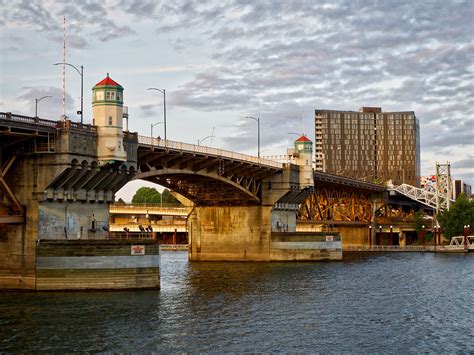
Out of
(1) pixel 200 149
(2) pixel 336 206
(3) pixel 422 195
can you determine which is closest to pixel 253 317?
(1) pixel 200 149

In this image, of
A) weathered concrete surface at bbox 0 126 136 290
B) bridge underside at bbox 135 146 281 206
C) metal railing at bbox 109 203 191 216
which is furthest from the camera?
metal railing at bbox 109 203 191 216

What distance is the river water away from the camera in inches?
1759

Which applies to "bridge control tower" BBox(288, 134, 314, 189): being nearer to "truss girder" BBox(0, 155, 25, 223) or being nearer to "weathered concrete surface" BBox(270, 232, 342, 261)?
"weathered concrete surface" BBox(270, 232, 342, 261)

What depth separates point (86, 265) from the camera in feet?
212

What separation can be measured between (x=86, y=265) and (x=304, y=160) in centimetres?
5642

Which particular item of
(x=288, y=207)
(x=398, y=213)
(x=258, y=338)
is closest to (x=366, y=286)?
(x=258, y=338)

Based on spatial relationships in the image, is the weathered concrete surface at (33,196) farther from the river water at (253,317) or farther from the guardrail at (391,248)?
the guardrail at (391,248)

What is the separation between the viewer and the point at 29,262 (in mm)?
64688

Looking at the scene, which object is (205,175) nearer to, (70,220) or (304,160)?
(304,160)

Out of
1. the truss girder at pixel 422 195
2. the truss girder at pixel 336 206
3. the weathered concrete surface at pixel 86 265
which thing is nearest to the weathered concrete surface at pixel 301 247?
the truss girder at pixel 336 206

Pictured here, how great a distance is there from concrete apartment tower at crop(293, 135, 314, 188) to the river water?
31250mm

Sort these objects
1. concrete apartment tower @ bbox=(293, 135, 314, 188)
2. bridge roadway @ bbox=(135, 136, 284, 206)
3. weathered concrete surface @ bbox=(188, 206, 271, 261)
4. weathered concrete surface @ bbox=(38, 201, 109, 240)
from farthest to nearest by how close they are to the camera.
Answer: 1. concrete apartment tower @ bbox=(293, 135, 314, 188)
2. weathered concrete surface @ bbox=(188, 206, 271, 261)
3. bridge roadway @ bbox=(135, 136, 284, 206)
4. weathered concrete surface @ bbox=(38, 201, 109, 240)

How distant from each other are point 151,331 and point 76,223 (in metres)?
22.5

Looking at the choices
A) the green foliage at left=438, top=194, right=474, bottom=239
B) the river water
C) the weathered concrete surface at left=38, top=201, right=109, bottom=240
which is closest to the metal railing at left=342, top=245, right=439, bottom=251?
the green foliage at left=438, top=194, right=474, bottom=239
